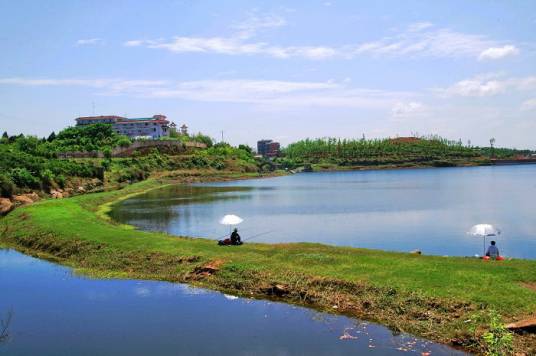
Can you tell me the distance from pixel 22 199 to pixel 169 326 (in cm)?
5333

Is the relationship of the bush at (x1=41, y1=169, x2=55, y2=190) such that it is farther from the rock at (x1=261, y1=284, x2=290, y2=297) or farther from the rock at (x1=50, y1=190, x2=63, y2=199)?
the rock at (x1=261, y1=284, x2=290, y2=297)

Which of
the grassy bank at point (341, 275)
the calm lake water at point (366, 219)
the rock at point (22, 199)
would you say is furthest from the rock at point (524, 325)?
the rock at point (22, 199)

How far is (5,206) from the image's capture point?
60125mm

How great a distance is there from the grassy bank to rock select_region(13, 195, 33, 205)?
27931mm

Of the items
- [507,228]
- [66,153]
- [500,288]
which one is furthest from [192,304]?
[66,153]

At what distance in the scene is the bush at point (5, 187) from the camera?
65213 millimetres

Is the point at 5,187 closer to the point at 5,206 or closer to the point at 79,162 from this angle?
the point at 5,206

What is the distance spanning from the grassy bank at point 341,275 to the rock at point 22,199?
27931 millimetres

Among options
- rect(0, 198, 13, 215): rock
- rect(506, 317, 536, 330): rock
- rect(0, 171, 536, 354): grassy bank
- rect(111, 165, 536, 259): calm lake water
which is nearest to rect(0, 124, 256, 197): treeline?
rect(0, 198, 13, 215): rock

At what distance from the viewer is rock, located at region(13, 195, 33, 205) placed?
65.5m

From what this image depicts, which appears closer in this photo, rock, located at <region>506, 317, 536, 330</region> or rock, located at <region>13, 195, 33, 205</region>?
rock, located at <region>506, 317, 536, 330</region>

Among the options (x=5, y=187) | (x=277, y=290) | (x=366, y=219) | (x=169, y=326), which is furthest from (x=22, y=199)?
(x=277, y=290)

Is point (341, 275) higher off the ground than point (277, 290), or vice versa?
point (341, 275)

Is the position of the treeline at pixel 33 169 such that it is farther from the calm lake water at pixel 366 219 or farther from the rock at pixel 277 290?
the rock at pixel 277 290
